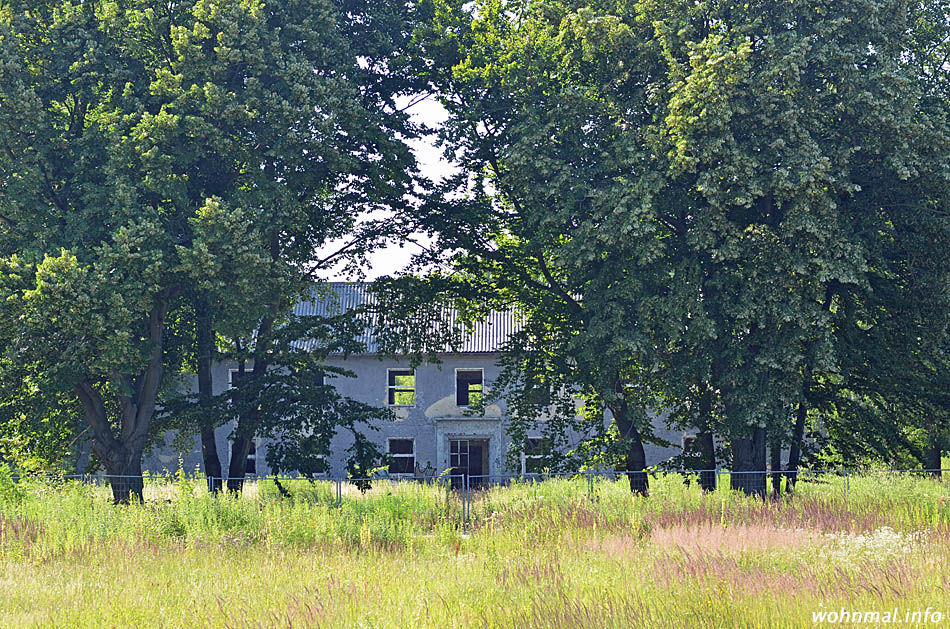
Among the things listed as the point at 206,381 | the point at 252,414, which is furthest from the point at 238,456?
the point at 206,381

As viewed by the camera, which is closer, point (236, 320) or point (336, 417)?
point (236, 320)

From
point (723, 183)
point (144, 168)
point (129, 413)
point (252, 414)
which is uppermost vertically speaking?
point (144, 168)

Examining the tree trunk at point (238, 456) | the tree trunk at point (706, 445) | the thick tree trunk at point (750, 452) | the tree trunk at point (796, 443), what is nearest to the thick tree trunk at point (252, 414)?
the tree trunk at point (238, 456)

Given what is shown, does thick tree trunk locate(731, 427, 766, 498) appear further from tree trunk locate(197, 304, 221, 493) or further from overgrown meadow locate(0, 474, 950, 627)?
tree trunk locate(197, 304, 221, 493)

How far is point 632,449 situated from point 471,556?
37.7 ft

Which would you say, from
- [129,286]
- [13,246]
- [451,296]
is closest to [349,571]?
[129,286]

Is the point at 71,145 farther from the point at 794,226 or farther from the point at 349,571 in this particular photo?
the point at 794,226

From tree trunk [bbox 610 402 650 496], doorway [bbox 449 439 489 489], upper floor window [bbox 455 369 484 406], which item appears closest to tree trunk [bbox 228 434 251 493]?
tree trunk [bbox 610 402 650 496]

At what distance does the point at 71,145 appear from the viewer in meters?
17.9

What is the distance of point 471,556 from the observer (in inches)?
443

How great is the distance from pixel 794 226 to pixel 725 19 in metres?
5.32

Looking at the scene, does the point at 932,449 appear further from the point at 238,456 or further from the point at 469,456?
the point at 238,456

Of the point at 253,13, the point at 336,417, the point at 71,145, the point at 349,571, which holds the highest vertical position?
the point at 253,13

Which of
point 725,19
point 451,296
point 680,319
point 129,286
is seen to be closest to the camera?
point 129,286
